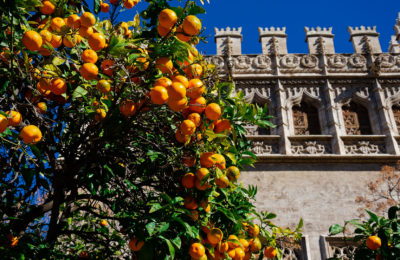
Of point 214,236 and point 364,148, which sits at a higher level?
point 364,148

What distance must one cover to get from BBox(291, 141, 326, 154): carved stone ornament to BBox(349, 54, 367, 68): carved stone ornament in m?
3.76

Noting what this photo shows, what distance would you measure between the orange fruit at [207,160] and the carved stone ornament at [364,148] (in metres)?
9.13

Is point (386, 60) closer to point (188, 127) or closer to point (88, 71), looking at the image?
point (188, 127)

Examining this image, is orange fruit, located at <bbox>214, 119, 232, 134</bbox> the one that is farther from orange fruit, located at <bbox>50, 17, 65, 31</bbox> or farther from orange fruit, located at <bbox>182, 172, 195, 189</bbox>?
orange fruit, located at <bbox>50, 17, 65, 31</bbox>

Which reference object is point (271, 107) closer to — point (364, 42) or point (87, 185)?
point (364, 42)

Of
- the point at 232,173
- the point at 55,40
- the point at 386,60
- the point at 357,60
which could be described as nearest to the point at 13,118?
the point at 55,40

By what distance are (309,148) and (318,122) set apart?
4.66 feet

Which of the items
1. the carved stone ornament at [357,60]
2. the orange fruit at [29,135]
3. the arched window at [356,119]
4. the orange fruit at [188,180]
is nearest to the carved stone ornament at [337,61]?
the carved stone ornament at [357,60]

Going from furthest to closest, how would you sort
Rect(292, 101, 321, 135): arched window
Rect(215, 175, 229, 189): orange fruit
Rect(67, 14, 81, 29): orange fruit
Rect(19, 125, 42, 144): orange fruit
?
Rect(292, 101, 321, 135): arched window → Rect(67, 14, 81, 29): orange fruit → Rect(215, 175, 229, 189): orange fruit → Rect(19, 125, 42, 144): orange fruit

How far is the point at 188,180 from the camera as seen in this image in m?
2.38

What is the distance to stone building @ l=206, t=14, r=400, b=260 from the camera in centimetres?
938

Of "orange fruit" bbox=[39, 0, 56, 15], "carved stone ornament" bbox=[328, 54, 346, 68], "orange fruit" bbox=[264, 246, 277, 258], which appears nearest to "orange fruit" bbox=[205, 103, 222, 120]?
"orange fruit" bbox=[39, 0, 56, 15]

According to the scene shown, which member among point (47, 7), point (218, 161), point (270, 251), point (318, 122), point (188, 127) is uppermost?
point (318, 122)

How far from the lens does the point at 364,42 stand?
1275cm
